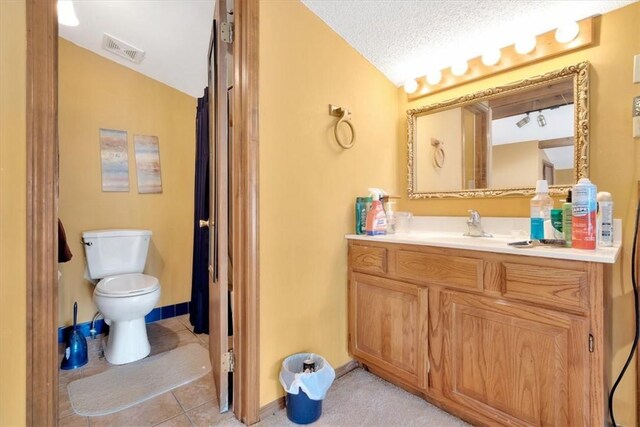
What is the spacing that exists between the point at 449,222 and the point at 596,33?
3.68 ft

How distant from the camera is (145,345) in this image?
2031 mm

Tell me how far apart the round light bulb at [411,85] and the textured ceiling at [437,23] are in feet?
0.36

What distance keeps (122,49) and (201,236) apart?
1.50 m

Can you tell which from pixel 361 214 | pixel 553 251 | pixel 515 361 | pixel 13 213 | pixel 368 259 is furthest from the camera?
pixel 361 214

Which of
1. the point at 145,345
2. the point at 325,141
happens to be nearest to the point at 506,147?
the point at 325,141

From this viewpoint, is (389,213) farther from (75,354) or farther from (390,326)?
(75,354)

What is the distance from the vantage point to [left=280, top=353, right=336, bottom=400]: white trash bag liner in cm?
134

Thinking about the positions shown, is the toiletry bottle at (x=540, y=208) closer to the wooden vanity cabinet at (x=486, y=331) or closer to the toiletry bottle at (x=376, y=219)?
the wooden vanity cabinet at (x=486, y=331)

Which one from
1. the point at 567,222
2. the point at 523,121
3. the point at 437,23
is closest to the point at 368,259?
the point at 567,222

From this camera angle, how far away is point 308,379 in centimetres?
135

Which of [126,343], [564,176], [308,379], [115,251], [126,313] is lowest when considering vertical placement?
[126,343]

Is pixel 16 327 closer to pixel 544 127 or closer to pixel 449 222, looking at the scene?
pixel 449 222

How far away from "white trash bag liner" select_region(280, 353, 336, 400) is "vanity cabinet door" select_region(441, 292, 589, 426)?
22.1 inches

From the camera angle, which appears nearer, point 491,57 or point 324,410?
point 324,410
